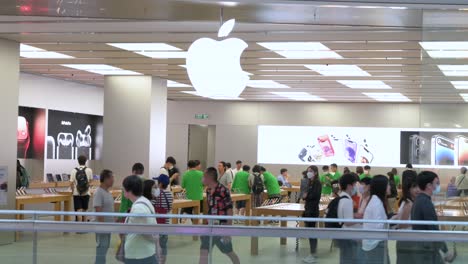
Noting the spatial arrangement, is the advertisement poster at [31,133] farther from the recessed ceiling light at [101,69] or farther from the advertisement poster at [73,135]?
the recessed ceiling light at [101,69]

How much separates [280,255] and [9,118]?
913 centimetres

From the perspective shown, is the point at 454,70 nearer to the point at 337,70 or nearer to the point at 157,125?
the point at 337,70

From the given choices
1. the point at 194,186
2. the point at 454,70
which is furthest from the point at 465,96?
the point at 194,186

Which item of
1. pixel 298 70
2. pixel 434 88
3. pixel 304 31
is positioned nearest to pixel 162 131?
pixel 298 70

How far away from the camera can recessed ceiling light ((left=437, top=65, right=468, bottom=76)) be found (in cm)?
925

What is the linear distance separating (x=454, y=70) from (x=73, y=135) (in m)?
18.4

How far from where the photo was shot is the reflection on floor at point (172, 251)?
22.8ft

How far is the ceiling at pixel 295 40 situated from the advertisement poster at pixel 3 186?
8.14 ft

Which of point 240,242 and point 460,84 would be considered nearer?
point 240,242

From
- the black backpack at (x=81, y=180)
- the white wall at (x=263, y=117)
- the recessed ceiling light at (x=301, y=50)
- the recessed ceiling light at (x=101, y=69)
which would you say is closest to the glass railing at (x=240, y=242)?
the recessed ceiling light at (x=301, y=50)

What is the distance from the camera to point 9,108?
14891 mm

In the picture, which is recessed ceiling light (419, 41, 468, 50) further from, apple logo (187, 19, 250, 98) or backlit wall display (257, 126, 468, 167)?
backlit wall display (257, 126, 468, 167)

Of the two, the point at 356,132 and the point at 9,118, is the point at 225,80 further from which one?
the point at 356,132

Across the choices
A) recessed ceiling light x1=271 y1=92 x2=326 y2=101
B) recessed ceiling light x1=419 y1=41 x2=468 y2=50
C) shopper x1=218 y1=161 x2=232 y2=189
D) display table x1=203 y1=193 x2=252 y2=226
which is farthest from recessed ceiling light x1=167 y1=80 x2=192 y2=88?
recessed ceiling light x1=419 y1=41 x2=468 y2=50
